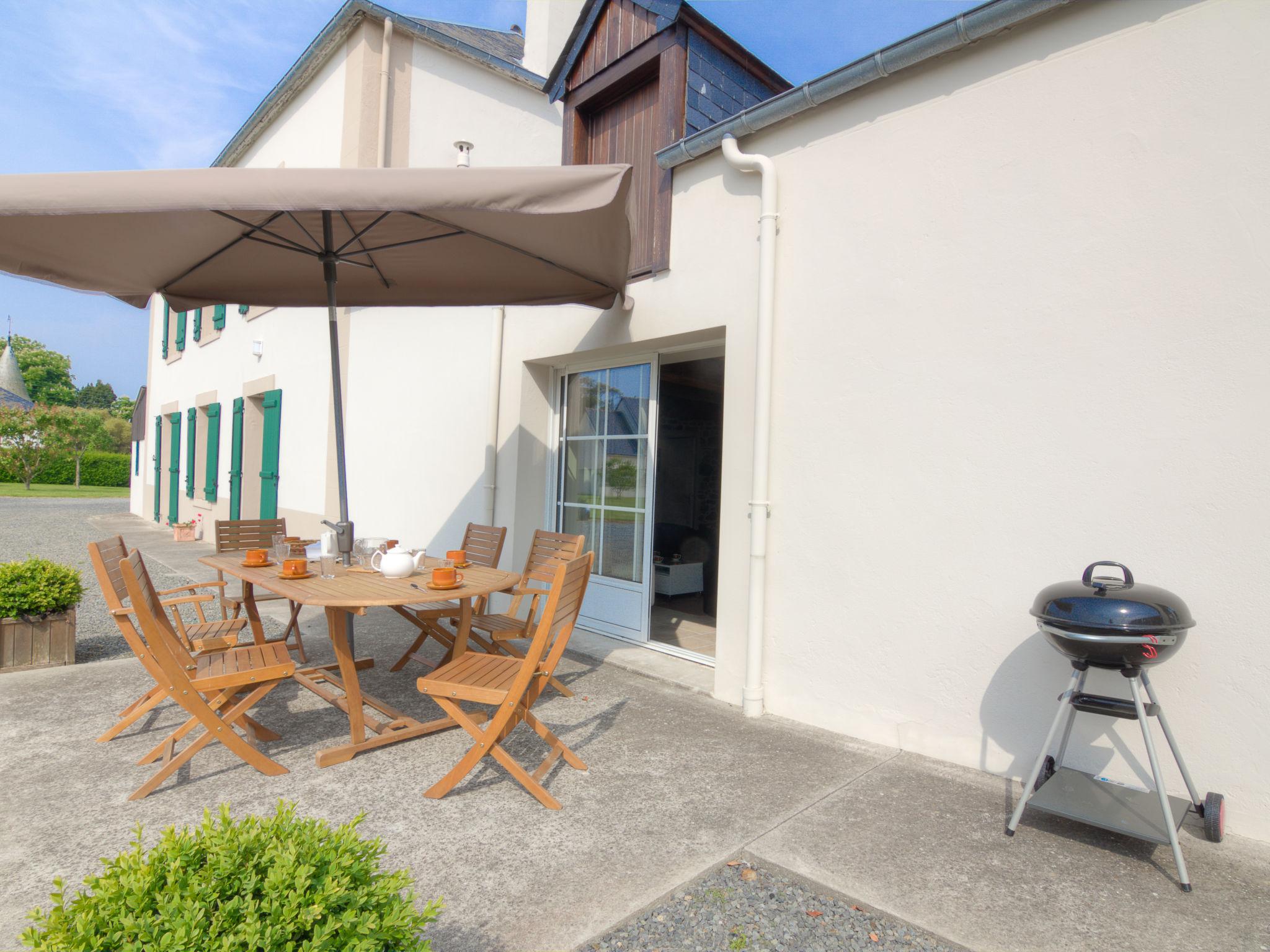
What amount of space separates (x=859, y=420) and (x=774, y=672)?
55.7 inches

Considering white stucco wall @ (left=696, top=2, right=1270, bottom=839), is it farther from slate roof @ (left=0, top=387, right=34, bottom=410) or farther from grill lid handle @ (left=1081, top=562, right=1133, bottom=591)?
slate roof @ (left=0, top=387, right=34, bottom=410)

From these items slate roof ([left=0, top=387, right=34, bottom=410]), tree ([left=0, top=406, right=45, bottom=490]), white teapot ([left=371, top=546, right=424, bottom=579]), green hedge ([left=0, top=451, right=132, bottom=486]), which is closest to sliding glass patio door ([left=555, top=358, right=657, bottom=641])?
white teapot ([left=371, top=546, right=424, bottom=579])

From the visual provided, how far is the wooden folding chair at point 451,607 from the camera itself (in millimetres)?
4215

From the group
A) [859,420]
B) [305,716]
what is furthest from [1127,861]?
[305,716]

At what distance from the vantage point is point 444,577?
3.27 meters

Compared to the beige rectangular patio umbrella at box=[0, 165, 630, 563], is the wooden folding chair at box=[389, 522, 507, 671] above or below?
below

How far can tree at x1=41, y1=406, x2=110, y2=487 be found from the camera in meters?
28.5

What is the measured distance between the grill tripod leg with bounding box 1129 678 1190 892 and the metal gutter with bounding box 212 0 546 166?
703 centimetres

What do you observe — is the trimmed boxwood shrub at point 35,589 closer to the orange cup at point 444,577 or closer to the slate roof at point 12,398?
the orange cup at point 444,577

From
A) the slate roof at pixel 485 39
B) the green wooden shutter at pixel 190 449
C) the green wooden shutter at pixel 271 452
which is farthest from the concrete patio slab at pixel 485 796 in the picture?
the green wooden shutter at pixel 190 449

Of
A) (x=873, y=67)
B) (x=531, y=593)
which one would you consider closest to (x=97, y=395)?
(x=531, y=593)

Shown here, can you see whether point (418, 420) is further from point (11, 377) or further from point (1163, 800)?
point (11, 377)

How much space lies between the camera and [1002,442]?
123 inches

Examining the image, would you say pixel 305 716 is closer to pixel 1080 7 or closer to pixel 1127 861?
pixel 1127 861
